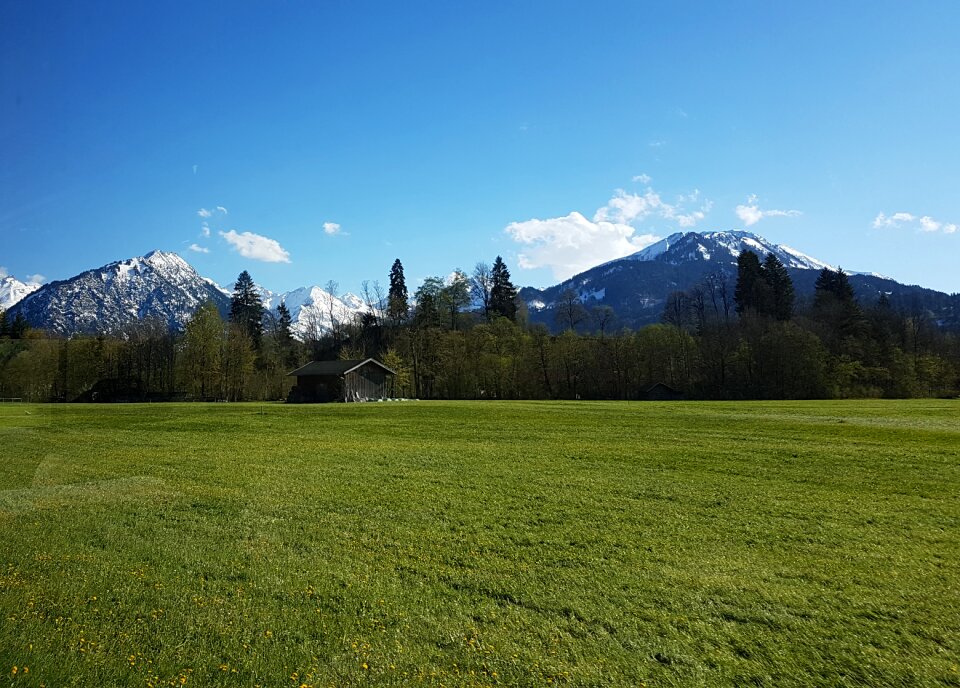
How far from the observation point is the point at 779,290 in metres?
93.4

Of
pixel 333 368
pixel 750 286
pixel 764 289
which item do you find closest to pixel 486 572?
pixel 333 368

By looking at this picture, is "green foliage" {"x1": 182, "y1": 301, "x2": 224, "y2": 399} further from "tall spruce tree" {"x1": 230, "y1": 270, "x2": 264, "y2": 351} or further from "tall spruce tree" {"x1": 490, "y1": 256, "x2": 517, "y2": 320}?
"tall spruce tree" {"x1": 490, "y1": 256, "x2": 517, "y2": 320}

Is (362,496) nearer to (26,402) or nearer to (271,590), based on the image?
(271,590)

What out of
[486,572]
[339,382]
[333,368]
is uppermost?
[333,368]

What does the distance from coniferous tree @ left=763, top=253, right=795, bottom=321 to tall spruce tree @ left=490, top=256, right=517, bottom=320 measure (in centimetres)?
4604

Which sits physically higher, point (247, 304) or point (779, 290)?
point (247, 304)

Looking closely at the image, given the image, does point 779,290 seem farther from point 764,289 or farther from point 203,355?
point 203,355

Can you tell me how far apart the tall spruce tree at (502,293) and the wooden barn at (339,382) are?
127 ft

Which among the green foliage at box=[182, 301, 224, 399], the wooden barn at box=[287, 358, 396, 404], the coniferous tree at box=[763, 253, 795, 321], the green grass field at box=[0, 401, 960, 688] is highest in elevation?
the coniferous tree at box=[763, 253, 795, 321]

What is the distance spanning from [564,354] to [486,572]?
242 feet

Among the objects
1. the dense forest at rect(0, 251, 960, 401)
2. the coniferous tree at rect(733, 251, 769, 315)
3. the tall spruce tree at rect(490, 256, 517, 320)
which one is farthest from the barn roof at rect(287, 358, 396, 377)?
the coniferous tree at rect(733, 251, 769, 315)

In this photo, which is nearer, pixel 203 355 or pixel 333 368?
pixel 333 368

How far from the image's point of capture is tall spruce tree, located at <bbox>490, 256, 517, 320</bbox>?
105000 mm

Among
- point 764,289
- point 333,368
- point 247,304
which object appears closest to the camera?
point 333,368
